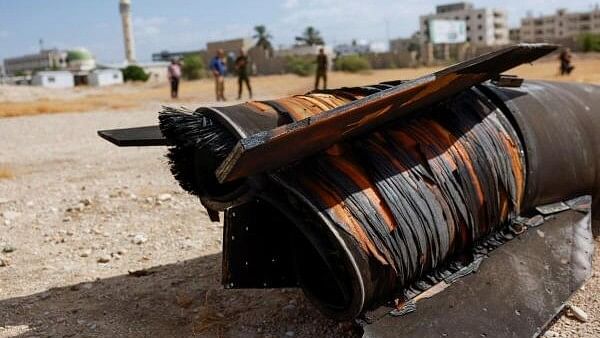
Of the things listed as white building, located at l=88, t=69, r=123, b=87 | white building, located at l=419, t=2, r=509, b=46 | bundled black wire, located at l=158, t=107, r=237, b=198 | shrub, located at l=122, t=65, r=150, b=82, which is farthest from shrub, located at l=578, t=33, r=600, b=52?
bundled black wire, located at l=158, t=107, r=237, b=198

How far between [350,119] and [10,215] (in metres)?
4.64

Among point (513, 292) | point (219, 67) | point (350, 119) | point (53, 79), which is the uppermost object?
point (219, 67)

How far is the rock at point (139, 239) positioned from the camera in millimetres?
5051

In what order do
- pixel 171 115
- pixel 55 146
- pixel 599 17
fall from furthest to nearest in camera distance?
pixel 599 17
pixel 55 146
pixel 171 115

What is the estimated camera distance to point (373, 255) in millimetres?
2635

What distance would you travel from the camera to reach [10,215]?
5.97 metres

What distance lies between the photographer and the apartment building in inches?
4284

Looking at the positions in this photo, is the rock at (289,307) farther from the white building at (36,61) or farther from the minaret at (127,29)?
the white building at (36,61)

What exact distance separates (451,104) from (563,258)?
3.41 feet

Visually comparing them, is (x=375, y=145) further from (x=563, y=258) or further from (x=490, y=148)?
(x=563, y=258)

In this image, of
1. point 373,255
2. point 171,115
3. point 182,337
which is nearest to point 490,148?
point 373,255

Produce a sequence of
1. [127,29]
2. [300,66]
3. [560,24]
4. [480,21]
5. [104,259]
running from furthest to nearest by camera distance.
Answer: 1. [560,24]
2. [480,21]
3. [127,29]
4. [300,66]
5. [104,259]

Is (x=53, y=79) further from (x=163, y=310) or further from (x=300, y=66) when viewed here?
(x=163, y=310)

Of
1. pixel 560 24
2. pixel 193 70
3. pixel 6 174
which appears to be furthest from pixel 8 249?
pixel 560 24
